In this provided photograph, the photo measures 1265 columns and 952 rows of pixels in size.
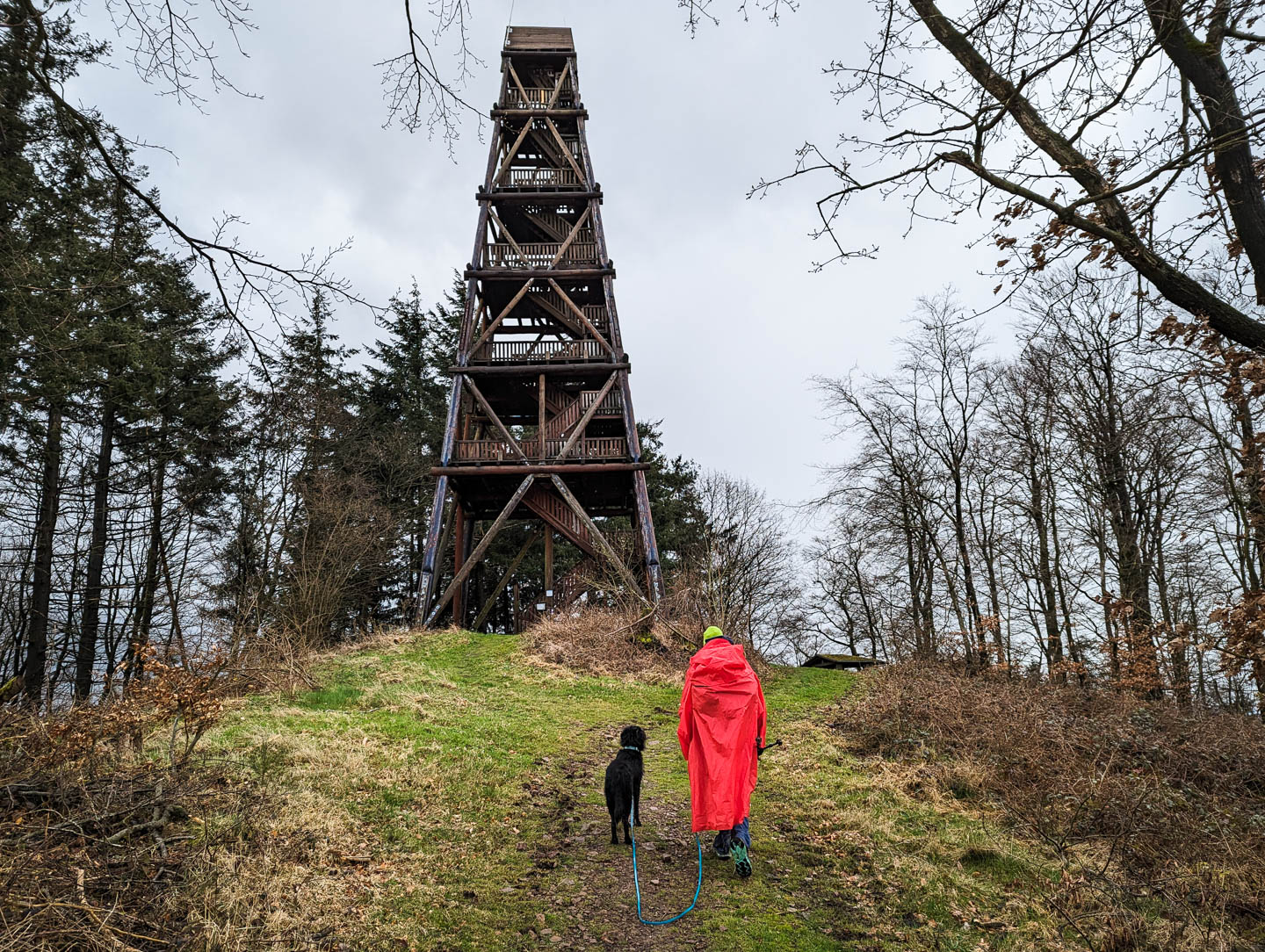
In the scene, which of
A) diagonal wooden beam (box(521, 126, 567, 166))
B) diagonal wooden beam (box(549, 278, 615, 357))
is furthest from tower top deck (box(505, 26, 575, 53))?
diagonal wooden beam (box(549, 278, 615, 357))

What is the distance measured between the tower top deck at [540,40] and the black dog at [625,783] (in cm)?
2154

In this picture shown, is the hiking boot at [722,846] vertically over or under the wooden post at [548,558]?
under

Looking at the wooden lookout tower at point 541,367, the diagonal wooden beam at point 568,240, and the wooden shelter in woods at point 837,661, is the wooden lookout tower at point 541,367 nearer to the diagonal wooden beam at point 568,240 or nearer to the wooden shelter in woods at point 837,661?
the diagonal wooden beam at point 568,240

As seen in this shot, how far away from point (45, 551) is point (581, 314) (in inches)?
467

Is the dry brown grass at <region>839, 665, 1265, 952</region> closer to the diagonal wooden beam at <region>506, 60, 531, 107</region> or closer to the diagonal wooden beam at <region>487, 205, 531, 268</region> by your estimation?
the diagonal wooden beam at <region>487, 205, 531, 268</region>

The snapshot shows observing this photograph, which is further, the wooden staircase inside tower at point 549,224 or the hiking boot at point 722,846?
the wooden staircase inside tower at point 549,224

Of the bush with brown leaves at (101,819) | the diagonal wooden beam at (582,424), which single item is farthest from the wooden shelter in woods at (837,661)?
the bush with brown leaves at (101,819)

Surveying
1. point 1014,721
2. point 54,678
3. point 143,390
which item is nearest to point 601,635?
point 1014,721

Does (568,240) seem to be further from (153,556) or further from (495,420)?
(153,556)

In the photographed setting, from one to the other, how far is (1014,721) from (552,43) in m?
Result: 21.8

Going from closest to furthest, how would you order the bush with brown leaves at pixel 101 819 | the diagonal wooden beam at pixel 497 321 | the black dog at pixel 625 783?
the bush with brown leaves at pixel 101 819 < the black dog at pixel 625 783 < the diagonal wooden beam at pixel 497 321

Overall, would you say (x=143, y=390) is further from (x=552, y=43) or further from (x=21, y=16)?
(x=552, y=43)

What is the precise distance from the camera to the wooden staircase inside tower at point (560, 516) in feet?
54.1

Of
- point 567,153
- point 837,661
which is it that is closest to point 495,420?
point 567,153
